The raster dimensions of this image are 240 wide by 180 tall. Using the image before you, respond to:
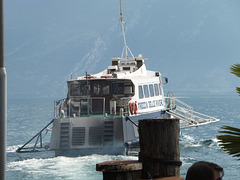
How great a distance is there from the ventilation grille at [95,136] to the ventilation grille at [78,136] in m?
0.33

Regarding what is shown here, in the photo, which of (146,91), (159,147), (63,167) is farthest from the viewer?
(146,91)

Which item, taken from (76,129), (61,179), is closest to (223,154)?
(76,129)

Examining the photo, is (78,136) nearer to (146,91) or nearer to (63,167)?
(63,167)

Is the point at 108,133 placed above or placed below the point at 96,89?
below

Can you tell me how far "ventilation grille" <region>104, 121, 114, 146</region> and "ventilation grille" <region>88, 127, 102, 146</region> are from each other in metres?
0.24

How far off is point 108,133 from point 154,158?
17.8 meters

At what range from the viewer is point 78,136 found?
75.8ft

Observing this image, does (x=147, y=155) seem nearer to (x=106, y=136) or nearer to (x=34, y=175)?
(x=34, y=175)

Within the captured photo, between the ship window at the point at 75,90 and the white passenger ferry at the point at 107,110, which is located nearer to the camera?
the white passenger ferry at the point at 107,110

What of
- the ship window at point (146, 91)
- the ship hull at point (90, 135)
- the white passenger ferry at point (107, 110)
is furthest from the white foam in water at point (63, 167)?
the ship window at point (146, 91)

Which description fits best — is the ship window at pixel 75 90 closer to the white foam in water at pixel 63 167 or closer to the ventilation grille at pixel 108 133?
the ventilation grille at pixel 108 133

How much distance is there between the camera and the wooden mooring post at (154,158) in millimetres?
5469

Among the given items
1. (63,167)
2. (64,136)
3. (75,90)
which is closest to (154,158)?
(63,167)

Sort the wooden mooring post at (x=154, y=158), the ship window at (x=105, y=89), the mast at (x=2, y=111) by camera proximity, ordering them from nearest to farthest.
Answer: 1. the wooden mooring post at (x=154, y=158)
2. the mast at (x=2, y=111)
3. the ship window at (x=105, y=89)
